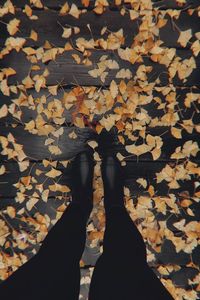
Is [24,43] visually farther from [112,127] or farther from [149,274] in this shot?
[149,274]

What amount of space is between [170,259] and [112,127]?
0.89 meters

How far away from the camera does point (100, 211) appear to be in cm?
197

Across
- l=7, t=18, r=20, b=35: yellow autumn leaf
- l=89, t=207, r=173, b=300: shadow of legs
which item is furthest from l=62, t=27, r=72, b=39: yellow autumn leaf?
l=89, t=207, r=173, b=300: shadow of legs

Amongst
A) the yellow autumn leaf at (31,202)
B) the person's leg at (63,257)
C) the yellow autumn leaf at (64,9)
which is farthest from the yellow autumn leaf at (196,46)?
the yellow autumn leaf at (31,202)

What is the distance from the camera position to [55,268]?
1704mm

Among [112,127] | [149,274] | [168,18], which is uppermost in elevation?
[168,18]

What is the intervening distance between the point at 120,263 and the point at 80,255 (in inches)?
10.0

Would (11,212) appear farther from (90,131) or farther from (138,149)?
(138,149)

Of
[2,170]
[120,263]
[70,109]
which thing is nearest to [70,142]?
[70,109]

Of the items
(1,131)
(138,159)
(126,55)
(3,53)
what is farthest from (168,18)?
(1,131)

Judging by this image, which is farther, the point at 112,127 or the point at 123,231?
the point at 112,127

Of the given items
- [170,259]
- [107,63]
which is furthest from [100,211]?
[107,63]

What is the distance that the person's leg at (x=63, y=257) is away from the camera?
1.66m

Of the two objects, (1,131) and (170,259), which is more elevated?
(1,131)
